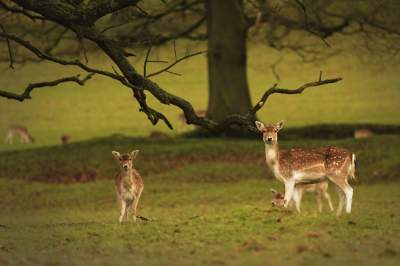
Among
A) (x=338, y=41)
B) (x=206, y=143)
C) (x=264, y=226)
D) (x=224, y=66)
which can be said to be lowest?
(x=264, y=226)

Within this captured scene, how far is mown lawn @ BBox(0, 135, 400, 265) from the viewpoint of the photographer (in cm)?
1393

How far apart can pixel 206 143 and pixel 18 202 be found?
7642 millimetres

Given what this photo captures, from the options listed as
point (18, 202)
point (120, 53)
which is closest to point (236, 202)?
point (18, 202)

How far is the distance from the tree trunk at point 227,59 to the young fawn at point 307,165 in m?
16.4

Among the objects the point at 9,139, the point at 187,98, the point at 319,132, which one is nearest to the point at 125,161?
the point at 319,132

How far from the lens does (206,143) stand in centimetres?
3369

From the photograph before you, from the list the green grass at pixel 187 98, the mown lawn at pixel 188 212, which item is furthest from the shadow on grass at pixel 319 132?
the green grass at pixel 187 98

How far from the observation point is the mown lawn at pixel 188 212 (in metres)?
13.9

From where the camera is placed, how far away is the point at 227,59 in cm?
3709

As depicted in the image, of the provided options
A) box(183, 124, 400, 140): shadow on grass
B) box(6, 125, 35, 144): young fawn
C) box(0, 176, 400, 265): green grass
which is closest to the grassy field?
box(0, 176, 400, 265): green grass

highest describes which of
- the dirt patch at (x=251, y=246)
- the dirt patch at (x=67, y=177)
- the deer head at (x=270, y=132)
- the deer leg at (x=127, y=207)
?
the deer head at (x=270, y=132)

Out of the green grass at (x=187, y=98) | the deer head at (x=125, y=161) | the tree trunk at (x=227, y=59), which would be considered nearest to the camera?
the deer head at (x=125, y=161)

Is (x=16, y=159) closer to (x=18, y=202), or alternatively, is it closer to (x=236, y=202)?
(x=18, y=202)

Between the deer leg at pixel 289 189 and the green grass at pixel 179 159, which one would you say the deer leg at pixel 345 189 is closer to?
the deer leg at pixel 289 189
